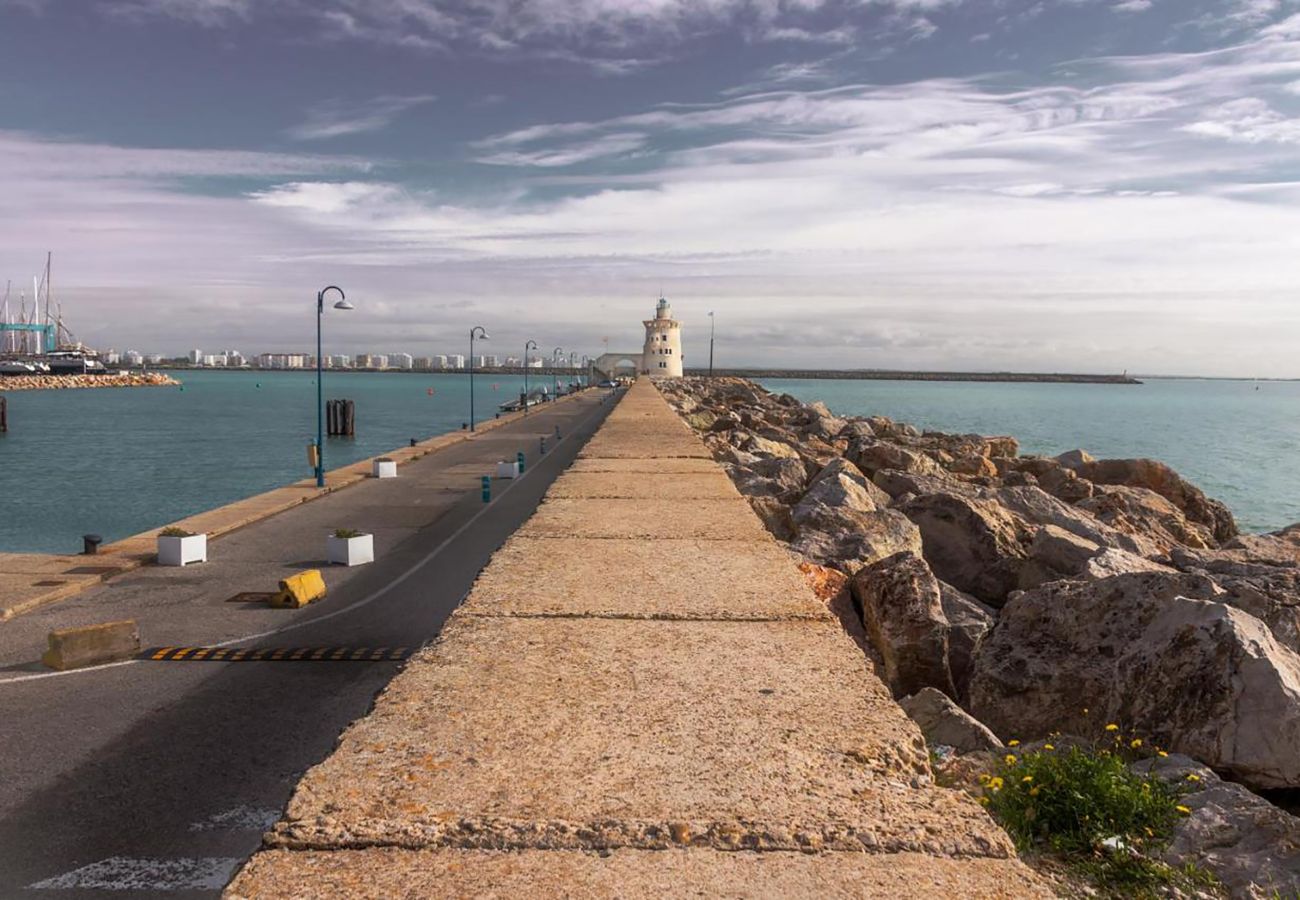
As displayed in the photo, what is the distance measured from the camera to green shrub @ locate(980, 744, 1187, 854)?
463 centimetres

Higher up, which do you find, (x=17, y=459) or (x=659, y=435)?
(x=659, y=435)

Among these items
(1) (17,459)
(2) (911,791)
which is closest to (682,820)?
(2) (911,791)

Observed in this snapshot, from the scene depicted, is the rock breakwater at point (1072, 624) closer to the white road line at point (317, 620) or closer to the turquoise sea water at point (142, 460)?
the white road line at point (317, 620)

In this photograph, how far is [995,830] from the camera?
3762 millimetres

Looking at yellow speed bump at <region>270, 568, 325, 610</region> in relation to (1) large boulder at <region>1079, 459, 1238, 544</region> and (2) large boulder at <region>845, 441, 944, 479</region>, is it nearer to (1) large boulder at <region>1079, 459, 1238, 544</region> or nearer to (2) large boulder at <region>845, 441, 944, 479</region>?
(2) large boulder at <region>845, 441, 944, 479</region>

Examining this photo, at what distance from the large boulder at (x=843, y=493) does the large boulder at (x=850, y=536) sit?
0.90 metres

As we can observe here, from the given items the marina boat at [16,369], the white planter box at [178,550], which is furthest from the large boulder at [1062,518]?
the marina boat at [16,369]

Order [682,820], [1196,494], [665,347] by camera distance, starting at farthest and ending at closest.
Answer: [665,347], [1196,494], [682,820]

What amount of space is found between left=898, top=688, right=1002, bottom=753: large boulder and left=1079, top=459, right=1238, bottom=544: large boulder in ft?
62.9

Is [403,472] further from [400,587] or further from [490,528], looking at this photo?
[400,587]

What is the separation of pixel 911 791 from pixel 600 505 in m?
7.51

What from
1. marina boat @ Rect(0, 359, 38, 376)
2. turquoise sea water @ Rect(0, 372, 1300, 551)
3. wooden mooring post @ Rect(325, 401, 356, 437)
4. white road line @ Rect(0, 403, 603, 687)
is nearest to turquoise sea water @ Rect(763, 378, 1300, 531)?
turquoise sea water @ Rect(0, 372, 1300, 551)

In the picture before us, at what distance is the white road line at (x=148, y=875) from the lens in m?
6.21

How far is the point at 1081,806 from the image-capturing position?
4.79 meters
